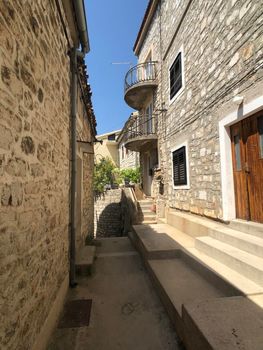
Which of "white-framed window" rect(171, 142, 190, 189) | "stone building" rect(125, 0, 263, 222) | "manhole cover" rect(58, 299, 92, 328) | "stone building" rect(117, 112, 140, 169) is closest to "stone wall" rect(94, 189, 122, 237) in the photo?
"stone building" rect(117, 112, 140, 169)

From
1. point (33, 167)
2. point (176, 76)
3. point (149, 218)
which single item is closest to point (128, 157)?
point (149, 218)

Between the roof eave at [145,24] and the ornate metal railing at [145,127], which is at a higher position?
the roof eave at [145,24]

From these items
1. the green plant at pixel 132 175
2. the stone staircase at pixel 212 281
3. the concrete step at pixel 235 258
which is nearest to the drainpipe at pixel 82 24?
the stone staircase at pixel 212 281

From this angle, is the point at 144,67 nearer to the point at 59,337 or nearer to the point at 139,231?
the point at 139,231

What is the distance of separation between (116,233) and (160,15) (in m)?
11.5

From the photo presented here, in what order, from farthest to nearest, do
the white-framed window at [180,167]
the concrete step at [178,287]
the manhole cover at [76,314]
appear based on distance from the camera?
the white-framed window at [180,167] → the manhole cover at [76,314] → the concrete step at [178,287]

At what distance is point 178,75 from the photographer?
7363 mm

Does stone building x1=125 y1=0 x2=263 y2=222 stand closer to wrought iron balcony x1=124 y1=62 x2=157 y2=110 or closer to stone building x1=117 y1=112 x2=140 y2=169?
wrought iron balcony x1=124 y1=62 x2=157 y2=110

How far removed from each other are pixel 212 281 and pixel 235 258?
474mm

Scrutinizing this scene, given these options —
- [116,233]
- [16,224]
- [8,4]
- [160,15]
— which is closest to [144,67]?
[160,15]

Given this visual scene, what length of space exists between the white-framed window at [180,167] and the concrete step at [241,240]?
94.8 inches

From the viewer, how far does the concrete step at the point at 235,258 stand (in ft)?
9.18

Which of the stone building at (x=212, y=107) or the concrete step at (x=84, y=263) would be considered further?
the concrete step at (x=84, y=263)

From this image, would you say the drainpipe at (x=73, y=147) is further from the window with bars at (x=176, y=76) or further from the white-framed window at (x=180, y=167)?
the window with bars at (x=176, y=76)
